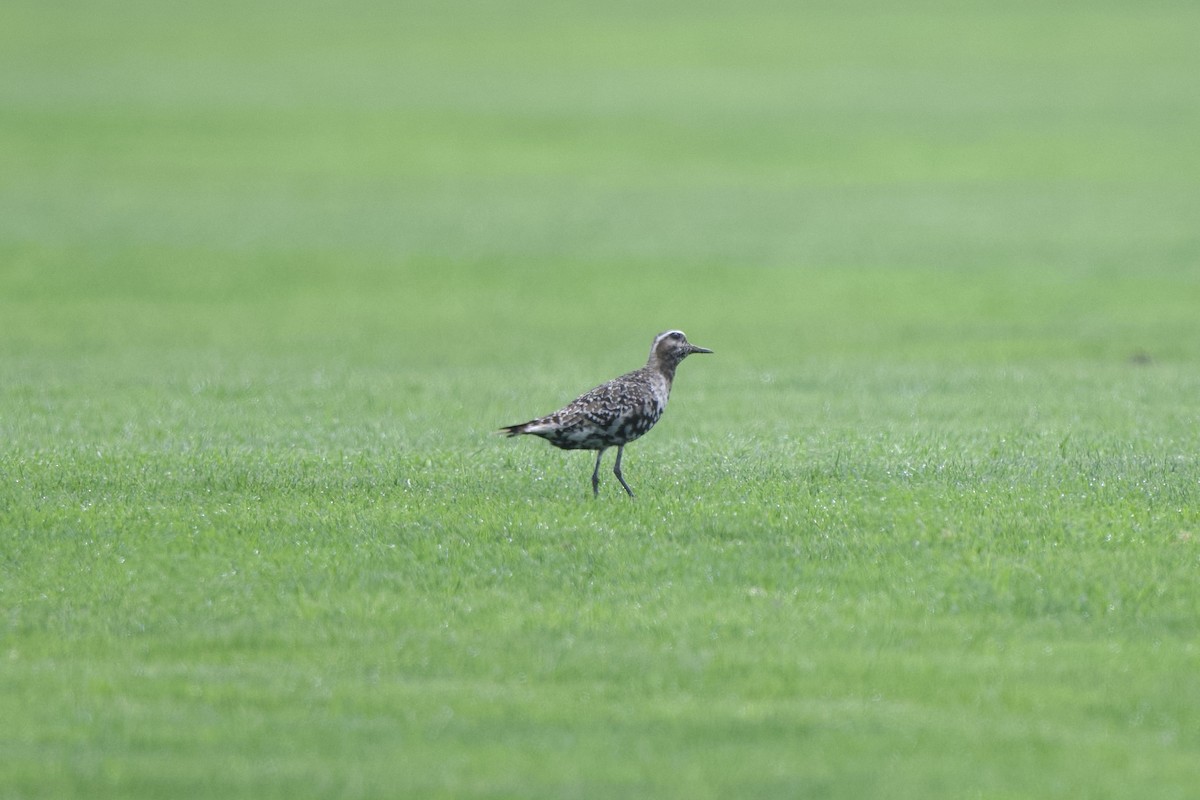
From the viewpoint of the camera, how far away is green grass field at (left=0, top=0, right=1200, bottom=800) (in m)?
8.23

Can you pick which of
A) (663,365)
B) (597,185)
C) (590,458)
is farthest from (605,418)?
(597,185)

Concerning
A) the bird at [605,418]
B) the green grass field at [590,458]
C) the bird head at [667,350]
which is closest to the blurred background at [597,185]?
the green grass field at [590,458]

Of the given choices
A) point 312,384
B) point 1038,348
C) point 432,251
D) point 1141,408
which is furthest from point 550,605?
point 432,251

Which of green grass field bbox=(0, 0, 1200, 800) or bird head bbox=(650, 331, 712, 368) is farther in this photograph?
bird head bbox=(650, 331, 712, 368)

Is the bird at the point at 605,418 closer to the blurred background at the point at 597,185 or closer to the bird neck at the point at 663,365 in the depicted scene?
the bird neck at the point at 663,365

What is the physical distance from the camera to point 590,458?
598 inches

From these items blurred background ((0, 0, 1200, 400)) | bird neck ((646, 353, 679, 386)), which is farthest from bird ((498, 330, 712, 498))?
blurred background ((0, 0, 1200, 400))

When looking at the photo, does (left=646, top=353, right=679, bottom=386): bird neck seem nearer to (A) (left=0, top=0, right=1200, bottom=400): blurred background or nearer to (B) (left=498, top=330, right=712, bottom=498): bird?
(B) (left=498, top=330, right=712, bottom=498): bird

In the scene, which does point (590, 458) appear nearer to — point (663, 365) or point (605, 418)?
point (663, 365)

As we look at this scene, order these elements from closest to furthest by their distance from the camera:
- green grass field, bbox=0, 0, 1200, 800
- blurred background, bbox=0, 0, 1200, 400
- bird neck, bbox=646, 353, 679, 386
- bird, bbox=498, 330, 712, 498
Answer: green grass field, bbox=0, 0, 1200, 800 → bird, bbox=498, 330, 712, 498 → bird neck, bbox=646, 353, 679, 386 → blurred background, bbox=0, 0, 1200, 400

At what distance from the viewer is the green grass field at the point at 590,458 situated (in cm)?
823

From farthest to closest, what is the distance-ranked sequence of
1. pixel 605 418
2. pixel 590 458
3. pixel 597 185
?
pixel 597 185
pixel 590 458
pixel 605 418

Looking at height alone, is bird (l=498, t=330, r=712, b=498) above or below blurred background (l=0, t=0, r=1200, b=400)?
below

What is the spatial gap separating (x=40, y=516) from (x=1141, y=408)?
12425 mm
